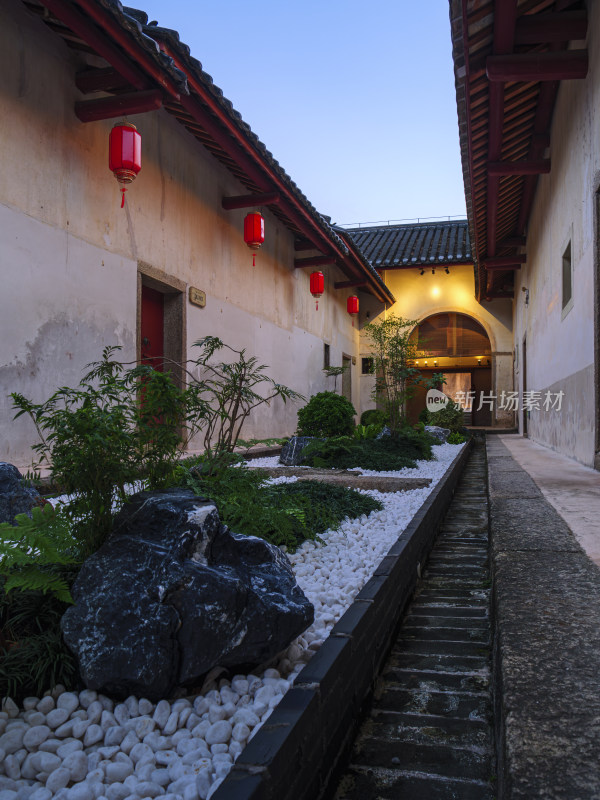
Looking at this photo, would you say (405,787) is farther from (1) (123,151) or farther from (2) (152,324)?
(2) (152,324)

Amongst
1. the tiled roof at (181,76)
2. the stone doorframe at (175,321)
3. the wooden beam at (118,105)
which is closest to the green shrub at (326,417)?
the stone doorframe at (175,321)

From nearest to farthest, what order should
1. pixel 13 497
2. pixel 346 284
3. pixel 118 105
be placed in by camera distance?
pixel 13 497 → pixel 118 105 → pixel 346 284

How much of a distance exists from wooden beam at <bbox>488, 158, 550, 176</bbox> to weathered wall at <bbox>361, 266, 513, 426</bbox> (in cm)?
1019

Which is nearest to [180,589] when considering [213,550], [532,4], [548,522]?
[213,550]

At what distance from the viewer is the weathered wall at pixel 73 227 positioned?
16.2 feet

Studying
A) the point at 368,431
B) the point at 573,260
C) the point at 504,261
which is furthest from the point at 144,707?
the point at 504,261

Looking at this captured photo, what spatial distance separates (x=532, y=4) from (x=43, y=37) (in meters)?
4.36

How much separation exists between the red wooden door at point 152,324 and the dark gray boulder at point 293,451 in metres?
1.89

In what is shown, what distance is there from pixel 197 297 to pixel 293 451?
2.65m

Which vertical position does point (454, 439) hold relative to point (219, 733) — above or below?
above

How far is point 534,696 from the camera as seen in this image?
4.00ft

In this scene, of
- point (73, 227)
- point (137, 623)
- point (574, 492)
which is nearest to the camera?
point (137, 623)

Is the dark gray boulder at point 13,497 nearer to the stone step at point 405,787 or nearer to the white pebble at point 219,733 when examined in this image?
the white pebble at point 219,733

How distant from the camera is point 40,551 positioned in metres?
1.72
